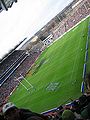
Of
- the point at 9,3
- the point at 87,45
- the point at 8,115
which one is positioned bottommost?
the point at 87,45

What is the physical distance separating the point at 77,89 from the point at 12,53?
37100 millimetres

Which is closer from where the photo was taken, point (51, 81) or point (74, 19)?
point (51, 81)

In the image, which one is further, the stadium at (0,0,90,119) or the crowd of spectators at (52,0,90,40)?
the crowd of spectators at (52,0,90,40)

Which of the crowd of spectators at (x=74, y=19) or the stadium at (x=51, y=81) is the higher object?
the stadium at (x=51, y=81)

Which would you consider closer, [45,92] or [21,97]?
[45,92]

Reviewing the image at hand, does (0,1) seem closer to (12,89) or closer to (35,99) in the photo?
(35,99)

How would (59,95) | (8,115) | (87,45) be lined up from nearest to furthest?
1. (8,115)
2. (59,95)
3. (87,45)

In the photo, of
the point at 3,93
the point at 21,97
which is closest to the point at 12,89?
the point at 3,93

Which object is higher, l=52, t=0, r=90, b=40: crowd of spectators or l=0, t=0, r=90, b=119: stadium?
l=0, t=0, r=90, b=119: stadium

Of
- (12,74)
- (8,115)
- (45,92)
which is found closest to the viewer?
(8,115)

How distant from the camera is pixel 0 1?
1029 cm

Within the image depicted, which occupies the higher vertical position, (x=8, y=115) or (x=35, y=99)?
(x=8, y=115)

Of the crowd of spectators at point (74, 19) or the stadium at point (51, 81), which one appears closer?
the stadium at point (51, 81)

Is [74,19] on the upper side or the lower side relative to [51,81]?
lower
